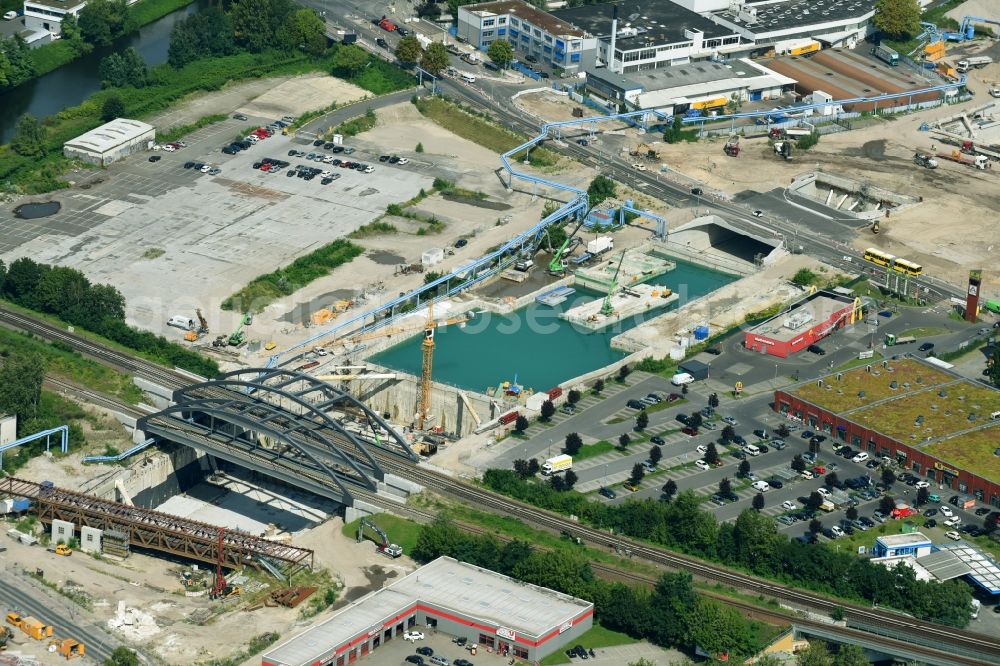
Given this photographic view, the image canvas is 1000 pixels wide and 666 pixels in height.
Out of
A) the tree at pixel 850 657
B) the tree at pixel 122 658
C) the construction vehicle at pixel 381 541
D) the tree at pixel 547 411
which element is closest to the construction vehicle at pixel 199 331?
the tree at pixel 547 411

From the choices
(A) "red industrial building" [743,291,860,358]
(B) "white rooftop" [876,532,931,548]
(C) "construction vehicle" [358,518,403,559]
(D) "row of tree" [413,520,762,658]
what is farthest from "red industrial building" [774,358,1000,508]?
(C) "construction vehicle" [358,518,403,559]

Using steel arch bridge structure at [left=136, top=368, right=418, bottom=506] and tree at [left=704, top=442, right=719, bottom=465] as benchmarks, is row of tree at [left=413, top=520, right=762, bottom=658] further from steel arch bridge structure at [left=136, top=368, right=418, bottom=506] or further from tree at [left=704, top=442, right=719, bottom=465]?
tree at [left=704, top=442, right=719, bottom=465]

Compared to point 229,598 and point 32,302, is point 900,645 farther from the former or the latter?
point 32,302

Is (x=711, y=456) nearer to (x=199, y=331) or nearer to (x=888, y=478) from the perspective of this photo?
(x=888, y=478)

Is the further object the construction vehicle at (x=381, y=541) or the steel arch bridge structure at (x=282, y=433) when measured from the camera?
the steel arch bridge structure at (x=282, y=433)

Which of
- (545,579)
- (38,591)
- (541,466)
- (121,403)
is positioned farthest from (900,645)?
(121,403)

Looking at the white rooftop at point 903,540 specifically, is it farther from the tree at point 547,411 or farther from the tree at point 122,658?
the tree at point 122,658
